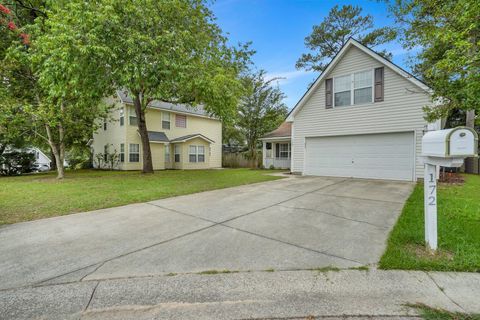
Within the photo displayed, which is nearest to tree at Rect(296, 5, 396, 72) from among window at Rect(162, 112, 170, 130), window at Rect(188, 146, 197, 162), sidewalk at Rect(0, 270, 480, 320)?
window at Rect(188, 146, 197, 162)

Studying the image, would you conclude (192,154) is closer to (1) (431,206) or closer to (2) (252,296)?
(1) (431,206)

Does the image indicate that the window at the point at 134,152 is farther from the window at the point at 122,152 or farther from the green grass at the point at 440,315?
the green grass at the point at 440,315

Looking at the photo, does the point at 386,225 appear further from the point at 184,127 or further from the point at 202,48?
the point at 184,127

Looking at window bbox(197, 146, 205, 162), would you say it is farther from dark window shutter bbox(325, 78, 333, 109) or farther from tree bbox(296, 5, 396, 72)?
tree bbox(296, 5, 396, 72)

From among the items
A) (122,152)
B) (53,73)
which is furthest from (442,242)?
(122,152)

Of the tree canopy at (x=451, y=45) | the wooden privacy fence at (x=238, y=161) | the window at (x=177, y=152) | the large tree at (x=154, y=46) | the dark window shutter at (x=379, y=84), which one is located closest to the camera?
the tree canopy at (x=451, y=45)

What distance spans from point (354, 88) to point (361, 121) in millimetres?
→ 1693

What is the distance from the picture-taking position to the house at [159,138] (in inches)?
686

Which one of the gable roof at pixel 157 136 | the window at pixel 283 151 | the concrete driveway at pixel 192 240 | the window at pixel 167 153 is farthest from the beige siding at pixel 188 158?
the concrete driveway at pixel 192 240

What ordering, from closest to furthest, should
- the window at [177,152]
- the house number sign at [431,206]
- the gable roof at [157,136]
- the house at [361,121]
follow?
the house number sign at [431,206]
the house at [361,121]
the gable roof at [157,136]
the window at [177,152]

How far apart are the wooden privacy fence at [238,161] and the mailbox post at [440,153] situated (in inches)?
690

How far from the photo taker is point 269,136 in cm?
1798

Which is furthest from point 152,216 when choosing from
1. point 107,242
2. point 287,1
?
point 287,1

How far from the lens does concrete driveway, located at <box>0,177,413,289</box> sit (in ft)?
9.24
